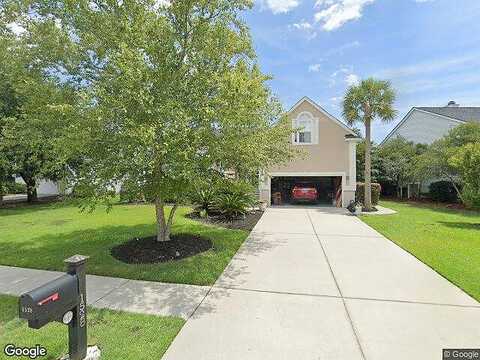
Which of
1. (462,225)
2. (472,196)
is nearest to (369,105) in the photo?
(472,196)

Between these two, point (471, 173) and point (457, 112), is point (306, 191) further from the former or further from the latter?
point (457, 112)

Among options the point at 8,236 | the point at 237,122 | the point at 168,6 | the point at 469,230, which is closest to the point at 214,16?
the point at 168,6

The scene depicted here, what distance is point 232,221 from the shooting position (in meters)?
11.8

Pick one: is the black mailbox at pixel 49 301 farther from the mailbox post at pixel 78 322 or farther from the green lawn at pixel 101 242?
the green lawn at pixel 101 242

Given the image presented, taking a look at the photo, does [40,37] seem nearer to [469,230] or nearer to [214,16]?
[214,16]

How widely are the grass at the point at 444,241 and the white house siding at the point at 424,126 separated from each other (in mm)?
12577

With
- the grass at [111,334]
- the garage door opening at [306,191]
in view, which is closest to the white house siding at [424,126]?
the garage door opening at [306,191]

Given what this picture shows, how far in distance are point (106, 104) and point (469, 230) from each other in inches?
Answer: 471

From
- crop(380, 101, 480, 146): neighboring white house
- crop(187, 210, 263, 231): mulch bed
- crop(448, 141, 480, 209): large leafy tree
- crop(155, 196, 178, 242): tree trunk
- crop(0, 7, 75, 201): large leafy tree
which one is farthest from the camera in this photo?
crop(380, 101, 480, 146): neighboring white house

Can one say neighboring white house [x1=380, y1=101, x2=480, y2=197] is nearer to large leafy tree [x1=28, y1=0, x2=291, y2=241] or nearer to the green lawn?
the green lawn

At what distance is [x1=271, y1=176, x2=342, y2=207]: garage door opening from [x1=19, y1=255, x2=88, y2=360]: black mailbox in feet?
52.4

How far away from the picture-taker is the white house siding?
2398cm

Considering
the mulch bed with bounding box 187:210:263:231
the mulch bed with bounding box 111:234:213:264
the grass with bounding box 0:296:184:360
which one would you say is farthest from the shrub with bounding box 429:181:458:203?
the grass with bounding box 0:296:184:360

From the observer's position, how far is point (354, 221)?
12430mm
